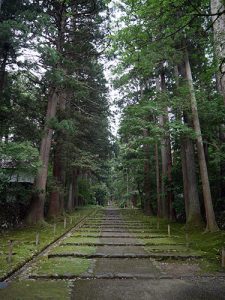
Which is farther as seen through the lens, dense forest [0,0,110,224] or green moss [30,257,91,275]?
dense forest [0,0,110,224]

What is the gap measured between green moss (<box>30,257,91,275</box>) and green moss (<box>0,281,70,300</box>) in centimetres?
88

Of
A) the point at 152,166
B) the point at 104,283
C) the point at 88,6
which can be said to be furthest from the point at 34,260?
the point at 152,166

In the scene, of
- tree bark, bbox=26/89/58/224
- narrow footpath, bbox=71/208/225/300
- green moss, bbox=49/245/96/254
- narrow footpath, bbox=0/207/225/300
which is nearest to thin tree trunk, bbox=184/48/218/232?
narrow footpath, bbox=0/207/225/300

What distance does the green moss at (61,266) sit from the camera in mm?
7654

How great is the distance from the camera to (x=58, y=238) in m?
13.9

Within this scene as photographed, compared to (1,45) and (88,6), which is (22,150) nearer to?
(1,45)

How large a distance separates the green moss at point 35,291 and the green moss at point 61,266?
0.88 meters

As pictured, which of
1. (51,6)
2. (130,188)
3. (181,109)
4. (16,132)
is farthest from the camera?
(130,188)

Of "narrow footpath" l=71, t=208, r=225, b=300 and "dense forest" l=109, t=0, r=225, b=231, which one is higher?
"dense forest" l=109, t=0, r=225, b=231

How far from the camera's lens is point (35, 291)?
611 cm

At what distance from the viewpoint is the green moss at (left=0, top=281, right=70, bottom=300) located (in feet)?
18.9

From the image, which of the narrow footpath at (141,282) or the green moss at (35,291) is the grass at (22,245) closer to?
the green moss at (35,291)

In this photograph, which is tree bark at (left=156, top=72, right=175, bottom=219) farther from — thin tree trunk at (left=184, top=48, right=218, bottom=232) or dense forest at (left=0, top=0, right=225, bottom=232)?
thin tree trunk at (left=184, top=48, right=218, bottom=232)

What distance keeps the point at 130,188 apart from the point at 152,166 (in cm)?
2558
